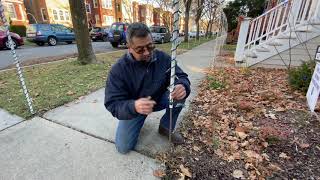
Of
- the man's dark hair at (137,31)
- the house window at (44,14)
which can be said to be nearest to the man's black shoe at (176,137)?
the man's dark hair at (137,31)

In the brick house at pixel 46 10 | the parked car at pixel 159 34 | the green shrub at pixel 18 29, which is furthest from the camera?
the brick house at pixel 46 10

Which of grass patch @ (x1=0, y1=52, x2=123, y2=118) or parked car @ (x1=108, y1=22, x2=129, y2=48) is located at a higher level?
parked car @ (x1=108, y1=22, x2=129, y2=48)

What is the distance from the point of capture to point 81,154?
217 centimetres

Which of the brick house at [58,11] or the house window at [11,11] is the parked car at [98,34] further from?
the house window at [11,11]

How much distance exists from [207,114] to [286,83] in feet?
7.44

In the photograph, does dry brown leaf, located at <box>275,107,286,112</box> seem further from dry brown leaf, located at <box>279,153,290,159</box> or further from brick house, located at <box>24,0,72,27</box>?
brick house, located at <box>24,0,72,27</box>

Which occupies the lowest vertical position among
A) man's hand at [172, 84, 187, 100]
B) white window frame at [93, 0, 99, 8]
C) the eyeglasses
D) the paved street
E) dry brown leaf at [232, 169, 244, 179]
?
the paved street

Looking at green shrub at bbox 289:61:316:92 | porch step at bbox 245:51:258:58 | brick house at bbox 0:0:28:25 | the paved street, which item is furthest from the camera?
brick house at bbox 0:0:28:25

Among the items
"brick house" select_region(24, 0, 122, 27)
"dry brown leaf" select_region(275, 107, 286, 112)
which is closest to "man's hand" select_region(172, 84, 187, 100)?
"dry brown leaf" select_region(275, 107, 286, 112)

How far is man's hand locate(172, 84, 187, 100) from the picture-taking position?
1855 millimetres

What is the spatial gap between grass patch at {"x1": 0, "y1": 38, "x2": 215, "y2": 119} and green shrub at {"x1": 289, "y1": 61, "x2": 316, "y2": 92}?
148 inches

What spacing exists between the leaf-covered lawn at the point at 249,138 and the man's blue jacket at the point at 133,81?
66 cm

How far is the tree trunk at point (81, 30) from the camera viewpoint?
6.15 metres

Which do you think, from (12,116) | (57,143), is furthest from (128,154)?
(12,116)
